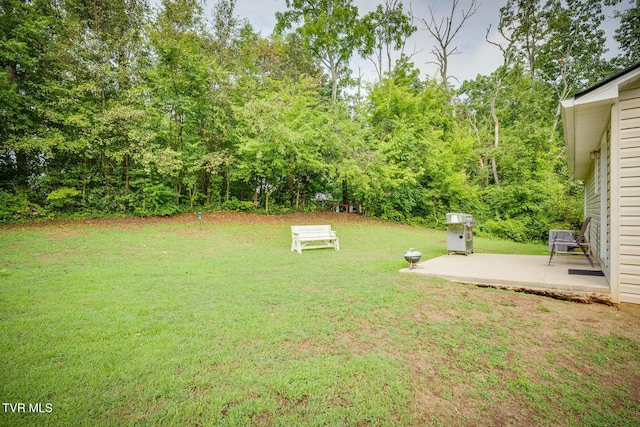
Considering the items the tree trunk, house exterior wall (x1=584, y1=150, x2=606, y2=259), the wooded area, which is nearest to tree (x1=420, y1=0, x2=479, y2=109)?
the wooded area

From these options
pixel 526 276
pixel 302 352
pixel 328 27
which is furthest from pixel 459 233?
pixel 328 27

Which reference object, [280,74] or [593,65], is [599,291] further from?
[593,65]

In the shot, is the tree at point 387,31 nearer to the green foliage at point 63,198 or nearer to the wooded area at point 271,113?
the wooded area at point 271,113

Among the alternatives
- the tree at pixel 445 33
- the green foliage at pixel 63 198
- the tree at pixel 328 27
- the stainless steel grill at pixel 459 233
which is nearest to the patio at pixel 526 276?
the stainless steel grill at pixel 459 233

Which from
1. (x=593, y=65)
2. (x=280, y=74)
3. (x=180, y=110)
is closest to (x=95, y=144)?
(x=180, y=110)

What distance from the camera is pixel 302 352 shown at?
2775 millimetres

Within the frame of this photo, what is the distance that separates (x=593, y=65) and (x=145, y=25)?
1106 inches

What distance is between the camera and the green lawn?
→ 203 centimetres

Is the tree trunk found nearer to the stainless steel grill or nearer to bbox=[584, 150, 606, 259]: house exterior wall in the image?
bbox=[584, 150, 606, 259]: house exterior wall

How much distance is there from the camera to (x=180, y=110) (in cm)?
1323

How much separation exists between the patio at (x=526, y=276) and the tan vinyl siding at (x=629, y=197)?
0.28m

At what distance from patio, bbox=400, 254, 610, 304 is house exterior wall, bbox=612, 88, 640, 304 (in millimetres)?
281

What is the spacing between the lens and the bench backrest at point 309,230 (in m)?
8.87

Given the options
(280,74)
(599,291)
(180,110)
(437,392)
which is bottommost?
(437,392)
